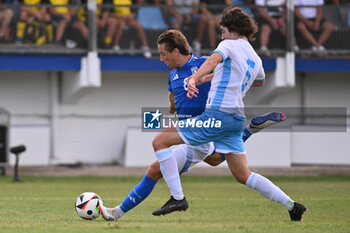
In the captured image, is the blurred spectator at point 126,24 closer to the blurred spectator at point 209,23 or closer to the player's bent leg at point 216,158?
the blurred spectator at point 209,23

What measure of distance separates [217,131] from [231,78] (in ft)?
1.76

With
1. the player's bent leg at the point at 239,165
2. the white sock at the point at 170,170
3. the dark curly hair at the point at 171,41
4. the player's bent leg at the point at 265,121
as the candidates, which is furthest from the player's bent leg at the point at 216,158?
the dark curly hair at the point at 171,41

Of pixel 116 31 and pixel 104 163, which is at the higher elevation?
pixel 116 31

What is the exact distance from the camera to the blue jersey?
8484 mm

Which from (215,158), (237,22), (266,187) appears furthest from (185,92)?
(266,187)

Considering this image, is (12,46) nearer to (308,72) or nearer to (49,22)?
(49,22)

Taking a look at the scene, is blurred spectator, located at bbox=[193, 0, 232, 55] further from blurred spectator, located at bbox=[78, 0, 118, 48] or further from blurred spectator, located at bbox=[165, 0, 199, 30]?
blurred spectator, located at bbox=[78, 0, 118, 48]

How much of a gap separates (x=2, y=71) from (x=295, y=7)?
8.05m

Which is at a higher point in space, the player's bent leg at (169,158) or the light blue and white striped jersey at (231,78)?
the light blue and white striped jersey at (231,78)

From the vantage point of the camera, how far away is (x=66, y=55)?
2052cm

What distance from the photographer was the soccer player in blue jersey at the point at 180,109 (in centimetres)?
817

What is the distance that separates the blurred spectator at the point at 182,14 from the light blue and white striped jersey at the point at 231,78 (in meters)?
12.6

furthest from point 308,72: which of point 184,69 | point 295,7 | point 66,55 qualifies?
point 184,69

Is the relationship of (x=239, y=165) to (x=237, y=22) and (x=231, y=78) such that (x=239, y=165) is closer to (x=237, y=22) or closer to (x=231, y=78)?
(x=231, y=78)
